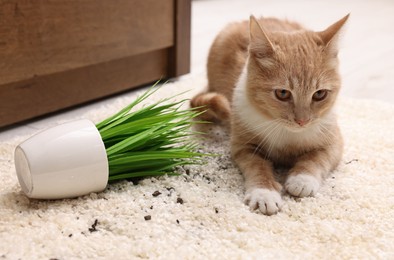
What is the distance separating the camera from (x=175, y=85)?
248cm

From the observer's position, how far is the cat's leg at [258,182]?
1.33 meters

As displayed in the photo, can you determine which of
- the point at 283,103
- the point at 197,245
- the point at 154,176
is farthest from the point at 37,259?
the point at 283,103

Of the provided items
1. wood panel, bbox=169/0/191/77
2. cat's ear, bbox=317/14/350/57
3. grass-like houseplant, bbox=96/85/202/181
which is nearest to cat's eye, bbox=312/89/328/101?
cat's ear, bbox=317/14/350/57

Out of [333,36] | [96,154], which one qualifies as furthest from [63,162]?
[333,36]

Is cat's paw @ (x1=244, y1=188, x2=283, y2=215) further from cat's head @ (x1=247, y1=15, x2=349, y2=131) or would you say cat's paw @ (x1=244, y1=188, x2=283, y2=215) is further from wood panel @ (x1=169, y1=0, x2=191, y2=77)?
Result: wood panel @ (x1=169, y1=0, x2=191, y2=77)

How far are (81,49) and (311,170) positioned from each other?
115 cm

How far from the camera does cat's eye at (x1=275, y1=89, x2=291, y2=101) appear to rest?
4.65 ft

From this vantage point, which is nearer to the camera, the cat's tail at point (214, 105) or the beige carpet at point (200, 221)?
the beige carpet at point (200, 221)

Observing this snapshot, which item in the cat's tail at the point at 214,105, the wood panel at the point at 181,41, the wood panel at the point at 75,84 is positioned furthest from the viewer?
the wood panel at the point at 181,41

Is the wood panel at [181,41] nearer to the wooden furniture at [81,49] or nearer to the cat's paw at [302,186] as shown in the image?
the wooden furniture at [81,49]

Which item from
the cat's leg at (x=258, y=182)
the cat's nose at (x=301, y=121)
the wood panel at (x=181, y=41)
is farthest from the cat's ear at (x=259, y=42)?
the wood panel at (x=181, y=41)

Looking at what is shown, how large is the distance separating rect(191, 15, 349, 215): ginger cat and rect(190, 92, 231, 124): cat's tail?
0.12 m

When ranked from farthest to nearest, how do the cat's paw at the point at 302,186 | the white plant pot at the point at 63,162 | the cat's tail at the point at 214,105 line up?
the cat's tail at the point at 214,105 < the cat's paw at the point at 302,186 < the white plant pot at the point at 63,162

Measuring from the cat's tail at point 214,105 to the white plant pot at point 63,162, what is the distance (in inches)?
22.0
